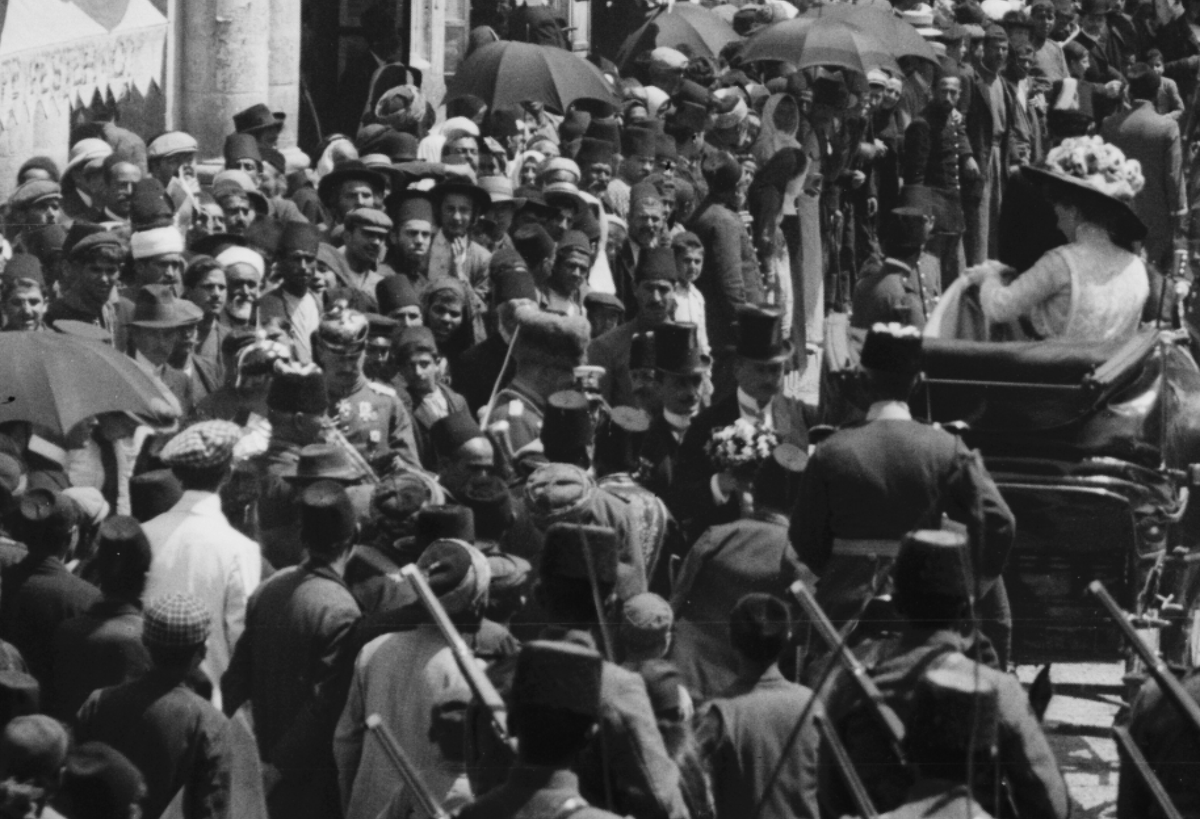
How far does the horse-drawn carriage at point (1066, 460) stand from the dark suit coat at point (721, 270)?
15.8ft

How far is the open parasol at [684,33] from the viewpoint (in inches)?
882

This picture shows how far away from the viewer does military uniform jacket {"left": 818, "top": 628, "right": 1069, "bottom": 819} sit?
647cm

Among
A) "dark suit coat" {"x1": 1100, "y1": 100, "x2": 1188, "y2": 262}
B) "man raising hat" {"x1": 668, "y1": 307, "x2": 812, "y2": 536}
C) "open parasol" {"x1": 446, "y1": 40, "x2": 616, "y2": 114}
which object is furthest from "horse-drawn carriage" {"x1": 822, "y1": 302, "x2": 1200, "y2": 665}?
"dark suit coat" {"x1": 1100, "y1": 100, "x2": 1188, "y2": 262}

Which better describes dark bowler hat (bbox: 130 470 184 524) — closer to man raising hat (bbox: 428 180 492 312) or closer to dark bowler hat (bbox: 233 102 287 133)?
man raising hat (bbox: 428 180 492 312)

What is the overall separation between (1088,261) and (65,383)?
3.36 m

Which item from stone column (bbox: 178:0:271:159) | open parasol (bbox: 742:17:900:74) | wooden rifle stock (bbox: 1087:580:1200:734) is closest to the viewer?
wooden rifle stock (bbox: 1087:580:1200:734)

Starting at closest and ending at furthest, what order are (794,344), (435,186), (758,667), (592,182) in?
(758,667) → (435,186) → (592,182) → (794,344)

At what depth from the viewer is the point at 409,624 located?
754cm

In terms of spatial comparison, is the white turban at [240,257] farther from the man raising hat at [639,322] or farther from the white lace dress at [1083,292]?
the white lace dress at [1083,292]

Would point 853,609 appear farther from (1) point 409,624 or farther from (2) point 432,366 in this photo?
(2) point 432,366

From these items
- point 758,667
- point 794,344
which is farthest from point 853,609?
point 794,344

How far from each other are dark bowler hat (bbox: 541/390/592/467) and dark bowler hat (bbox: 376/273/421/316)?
241 centimetres

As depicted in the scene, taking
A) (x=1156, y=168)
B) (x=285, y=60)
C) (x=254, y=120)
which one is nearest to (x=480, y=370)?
(x=254, y=120)

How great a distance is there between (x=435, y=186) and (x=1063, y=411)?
4.75m
